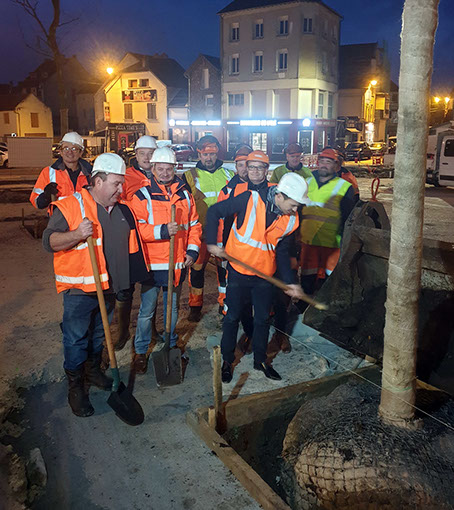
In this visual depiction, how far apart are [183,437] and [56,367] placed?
1.68 meters

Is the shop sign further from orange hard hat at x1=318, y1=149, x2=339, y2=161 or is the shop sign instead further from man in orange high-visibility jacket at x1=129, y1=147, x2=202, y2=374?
man in orange high-visibility jacket at x1=129, y1=147, x2=202, y2=374

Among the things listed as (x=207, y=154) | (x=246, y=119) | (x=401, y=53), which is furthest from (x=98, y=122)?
(x=401, y=53)

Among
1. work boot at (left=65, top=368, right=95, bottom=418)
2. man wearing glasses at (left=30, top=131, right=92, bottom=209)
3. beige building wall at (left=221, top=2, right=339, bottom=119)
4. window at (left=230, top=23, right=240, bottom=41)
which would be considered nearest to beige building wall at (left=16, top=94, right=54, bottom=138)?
beige building wall at (left=221, top=2, right=339, bottom=119)

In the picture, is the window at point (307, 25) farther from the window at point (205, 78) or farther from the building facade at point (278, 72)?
the window at point (205, 78)

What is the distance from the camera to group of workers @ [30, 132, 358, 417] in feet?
13.1

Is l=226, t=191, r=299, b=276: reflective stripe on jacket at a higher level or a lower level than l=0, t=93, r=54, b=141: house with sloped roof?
lower

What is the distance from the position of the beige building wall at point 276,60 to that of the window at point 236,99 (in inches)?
11.9

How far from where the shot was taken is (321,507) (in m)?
3.19

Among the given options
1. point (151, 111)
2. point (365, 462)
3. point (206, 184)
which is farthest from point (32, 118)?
point (365, 462)

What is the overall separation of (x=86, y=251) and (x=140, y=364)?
1.38 m

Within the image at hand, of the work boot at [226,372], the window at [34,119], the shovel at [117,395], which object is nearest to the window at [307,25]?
the window at [34,119]

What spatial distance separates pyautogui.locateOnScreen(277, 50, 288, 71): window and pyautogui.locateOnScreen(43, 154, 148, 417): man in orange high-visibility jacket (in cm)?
3934

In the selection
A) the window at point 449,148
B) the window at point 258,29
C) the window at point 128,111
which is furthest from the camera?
the window at point 128,111

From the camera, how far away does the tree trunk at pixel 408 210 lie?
2.81 meters
